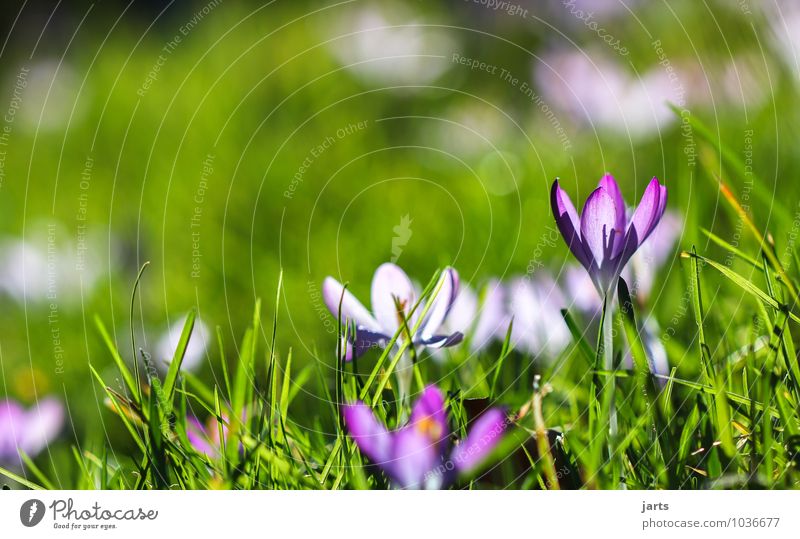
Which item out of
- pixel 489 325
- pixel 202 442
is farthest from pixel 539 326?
pixel 202 442

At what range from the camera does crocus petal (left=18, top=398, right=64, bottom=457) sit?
0.63m

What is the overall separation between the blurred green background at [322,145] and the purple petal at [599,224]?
185 mm

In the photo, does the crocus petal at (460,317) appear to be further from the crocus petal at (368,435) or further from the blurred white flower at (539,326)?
the crocus petal at (368,435)

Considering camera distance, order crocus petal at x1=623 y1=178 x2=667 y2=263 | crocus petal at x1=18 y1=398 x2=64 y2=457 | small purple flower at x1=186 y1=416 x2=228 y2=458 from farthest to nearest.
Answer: crocus petal at x1=18 y1=398 x2=64 y2=457 → small purple flower at x1=186 y1=416 x2=228 y2=458 → crocus petal at x1=623 y1=178 x2=667 y2=263

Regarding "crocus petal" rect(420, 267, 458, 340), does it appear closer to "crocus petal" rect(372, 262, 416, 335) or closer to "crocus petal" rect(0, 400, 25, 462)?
"crocus petal" rect(372, 262, 416, 335)

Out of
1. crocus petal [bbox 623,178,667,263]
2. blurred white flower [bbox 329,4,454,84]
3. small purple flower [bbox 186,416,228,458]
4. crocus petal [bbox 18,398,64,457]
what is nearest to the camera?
crocus petal [bbox 623,178,667,263]

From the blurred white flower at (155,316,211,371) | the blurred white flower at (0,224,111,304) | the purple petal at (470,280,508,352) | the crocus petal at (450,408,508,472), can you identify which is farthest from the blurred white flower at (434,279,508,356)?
the blurred white flower at (0,224,111,304)

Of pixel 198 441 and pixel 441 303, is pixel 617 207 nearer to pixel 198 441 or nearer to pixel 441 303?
pixel 441 303

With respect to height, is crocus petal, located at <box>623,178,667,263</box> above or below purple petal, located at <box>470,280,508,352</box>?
above

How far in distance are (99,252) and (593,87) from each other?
716 mm

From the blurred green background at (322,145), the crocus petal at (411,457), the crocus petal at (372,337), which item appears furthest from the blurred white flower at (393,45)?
the crocus petal at (411,457)

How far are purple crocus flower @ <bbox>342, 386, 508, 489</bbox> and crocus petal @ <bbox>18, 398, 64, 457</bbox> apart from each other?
306mm

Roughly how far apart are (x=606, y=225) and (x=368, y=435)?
0.18m

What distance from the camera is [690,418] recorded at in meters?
0.47
